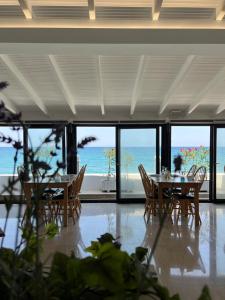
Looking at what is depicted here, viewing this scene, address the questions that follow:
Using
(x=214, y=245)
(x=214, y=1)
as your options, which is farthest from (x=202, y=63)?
(x=214, y=245)

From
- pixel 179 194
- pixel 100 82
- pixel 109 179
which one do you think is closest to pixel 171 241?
pixel 179 194

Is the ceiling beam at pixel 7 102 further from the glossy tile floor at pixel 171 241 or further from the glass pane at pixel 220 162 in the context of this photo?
the glass pane at pixel 220 162

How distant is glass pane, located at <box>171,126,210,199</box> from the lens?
29.4ft

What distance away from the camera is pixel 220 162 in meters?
8.98

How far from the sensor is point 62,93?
7.03 meters

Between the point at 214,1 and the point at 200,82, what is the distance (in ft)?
10.2

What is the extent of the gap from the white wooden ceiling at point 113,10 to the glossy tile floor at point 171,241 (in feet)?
9.12

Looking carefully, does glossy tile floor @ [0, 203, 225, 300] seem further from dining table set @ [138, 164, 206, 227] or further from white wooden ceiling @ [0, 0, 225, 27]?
white wooden ceiling @ [0, 0, 225, 27]

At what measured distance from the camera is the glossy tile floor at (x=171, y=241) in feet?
12.2

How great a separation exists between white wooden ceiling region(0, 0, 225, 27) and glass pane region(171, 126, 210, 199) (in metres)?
5.17

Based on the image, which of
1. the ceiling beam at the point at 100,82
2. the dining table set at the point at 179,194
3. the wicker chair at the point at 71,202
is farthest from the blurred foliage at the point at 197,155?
the wicker chair at the point at 71,202

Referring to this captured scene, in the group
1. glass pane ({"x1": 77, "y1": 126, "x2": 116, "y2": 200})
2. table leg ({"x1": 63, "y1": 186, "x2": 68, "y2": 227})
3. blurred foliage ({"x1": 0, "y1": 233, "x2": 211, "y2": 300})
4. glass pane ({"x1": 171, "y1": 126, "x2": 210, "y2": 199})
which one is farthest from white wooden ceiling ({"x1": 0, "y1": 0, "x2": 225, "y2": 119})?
blurred foliage ({"x1": 0, "y1": 233, "x2": 211, "y2": 300})

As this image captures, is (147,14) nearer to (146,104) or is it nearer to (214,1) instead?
(214,1)

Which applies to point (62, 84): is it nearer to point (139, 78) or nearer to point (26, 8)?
point (139, 78)
